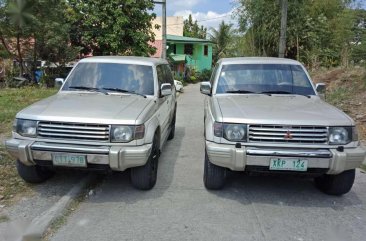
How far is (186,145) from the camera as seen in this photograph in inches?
324

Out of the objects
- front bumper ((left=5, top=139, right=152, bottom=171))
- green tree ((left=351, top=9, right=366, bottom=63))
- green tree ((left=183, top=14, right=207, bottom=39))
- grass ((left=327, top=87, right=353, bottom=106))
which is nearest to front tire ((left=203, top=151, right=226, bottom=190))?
front bumper ((left=5, top=139, right=152, bottom=171))

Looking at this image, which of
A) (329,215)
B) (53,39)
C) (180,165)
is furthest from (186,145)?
(53,39)

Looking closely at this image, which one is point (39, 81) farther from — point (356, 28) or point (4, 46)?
point (356, 28)

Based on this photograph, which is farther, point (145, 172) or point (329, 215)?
point (145, 172)

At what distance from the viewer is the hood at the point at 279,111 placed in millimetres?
4625

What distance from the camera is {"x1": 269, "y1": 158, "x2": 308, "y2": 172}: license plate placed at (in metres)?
4.56

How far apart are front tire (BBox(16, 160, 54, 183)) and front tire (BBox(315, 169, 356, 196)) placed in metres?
3.94

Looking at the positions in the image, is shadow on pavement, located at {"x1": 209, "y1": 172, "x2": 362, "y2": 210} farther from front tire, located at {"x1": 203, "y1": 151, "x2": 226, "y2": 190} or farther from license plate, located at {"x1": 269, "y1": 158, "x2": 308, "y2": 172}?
license plate, located at {"x1": 269, "y1": 158, "x2": 308, "y2": 172}

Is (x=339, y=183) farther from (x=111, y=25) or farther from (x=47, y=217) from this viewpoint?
(x=111, y=25)

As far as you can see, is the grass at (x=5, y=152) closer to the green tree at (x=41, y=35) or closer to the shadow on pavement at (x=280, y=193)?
the shadow on pavement at (x=280, y=193)

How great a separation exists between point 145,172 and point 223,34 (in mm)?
45128

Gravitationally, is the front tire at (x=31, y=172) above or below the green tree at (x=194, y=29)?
below

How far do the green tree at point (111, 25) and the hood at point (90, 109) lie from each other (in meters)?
17.8

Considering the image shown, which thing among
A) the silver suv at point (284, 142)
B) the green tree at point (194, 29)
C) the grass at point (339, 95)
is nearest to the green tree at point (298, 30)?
the grass at point (339, 95)
